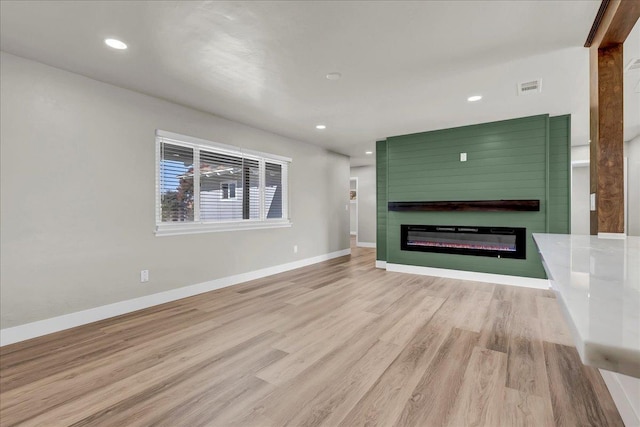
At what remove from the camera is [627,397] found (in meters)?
1.52

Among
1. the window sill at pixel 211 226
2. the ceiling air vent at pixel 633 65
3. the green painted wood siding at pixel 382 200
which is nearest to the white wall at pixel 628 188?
the ceiling air vent at pixel 633 65

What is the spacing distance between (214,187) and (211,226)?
0.56 meters

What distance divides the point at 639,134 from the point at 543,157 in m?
3.07

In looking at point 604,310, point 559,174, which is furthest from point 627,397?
point 559,174

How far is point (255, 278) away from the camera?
484 centimetres

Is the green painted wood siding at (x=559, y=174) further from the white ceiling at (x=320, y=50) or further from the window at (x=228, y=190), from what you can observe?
the window at (x=228, y=190)

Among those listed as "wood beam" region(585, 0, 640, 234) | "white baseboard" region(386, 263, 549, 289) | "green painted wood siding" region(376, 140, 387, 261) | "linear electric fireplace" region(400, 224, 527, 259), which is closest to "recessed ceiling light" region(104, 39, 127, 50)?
"wood beam" region(585, 0, 640, 234)

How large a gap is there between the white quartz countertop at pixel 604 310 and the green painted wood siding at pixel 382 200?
4.82m

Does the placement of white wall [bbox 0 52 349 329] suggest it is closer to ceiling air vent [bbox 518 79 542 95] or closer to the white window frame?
the white window frame

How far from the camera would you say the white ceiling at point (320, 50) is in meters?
2.06

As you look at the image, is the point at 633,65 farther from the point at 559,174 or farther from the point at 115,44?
the point at 115,44

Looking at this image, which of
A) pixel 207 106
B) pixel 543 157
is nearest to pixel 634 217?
pixel 543 157

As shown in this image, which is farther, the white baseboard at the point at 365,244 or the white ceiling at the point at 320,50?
the white baseboard at the point at 365,244

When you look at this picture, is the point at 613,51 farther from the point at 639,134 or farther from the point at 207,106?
the point at 639,134
